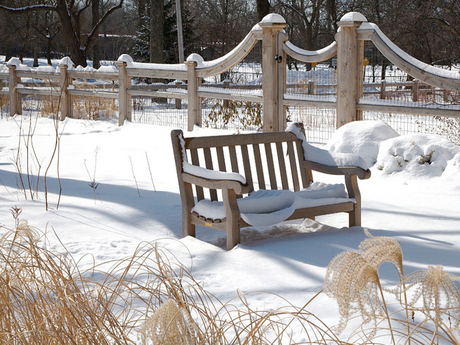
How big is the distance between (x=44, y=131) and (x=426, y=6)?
11.4 meters

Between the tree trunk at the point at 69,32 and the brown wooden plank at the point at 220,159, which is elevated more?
the tree trunk at the point at 69,32

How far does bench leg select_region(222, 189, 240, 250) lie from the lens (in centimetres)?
355

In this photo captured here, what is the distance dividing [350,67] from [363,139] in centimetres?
104

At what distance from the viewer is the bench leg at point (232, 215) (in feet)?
11.6

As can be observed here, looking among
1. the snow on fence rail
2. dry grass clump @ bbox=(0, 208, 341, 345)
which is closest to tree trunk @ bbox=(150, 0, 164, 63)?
the snow on fence rail

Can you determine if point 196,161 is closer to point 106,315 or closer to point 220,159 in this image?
point 220,159

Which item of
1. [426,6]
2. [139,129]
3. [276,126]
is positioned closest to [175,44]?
[426,6]

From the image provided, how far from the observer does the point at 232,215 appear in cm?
355

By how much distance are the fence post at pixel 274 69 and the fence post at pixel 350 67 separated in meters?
1.08

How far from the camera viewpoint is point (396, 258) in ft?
3.43

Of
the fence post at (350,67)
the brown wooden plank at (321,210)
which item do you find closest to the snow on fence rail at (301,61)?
the fence post at (350,67)

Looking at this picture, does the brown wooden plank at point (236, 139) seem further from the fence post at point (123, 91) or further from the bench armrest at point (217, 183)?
the fence post at point (123, 91)

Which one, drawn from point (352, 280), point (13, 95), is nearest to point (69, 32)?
point (13, 95)

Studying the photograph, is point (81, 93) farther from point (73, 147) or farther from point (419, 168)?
point (419, 168)
